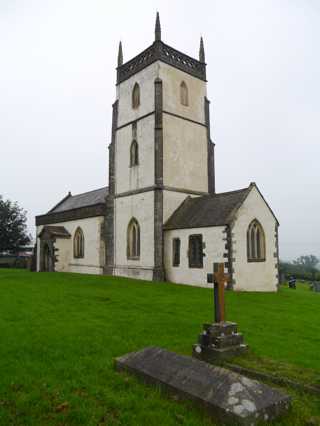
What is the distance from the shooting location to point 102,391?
17.3 ft

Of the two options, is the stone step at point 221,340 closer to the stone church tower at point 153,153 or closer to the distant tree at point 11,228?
the stone church tower at point 153,153

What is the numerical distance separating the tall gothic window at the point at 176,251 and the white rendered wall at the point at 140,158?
15.6 ft

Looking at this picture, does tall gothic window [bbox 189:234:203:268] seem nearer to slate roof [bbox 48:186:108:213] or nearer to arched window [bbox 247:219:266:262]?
arched window [bbox 247:219:266:262]

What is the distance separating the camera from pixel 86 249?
30.6m

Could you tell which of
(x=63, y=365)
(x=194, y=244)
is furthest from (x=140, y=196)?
(x=63, y=365)

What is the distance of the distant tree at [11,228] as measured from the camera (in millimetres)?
43781

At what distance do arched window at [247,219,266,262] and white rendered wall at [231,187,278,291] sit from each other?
284 mm

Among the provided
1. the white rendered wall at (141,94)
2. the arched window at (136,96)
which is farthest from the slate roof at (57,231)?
the arched window at (136,96)

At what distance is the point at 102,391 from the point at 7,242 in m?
42.9

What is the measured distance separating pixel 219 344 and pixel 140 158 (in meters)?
21.3

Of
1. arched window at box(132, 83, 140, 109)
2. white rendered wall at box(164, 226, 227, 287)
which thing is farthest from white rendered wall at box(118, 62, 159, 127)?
white rendered wall at box(164, 226, 227, 287)

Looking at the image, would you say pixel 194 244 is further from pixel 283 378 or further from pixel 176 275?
pixel 283 378

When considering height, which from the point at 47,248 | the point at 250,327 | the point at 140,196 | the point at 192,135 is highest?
the point at 192,135

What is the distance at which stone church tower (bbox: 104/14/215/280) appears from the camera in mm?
25172
